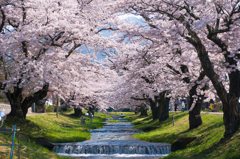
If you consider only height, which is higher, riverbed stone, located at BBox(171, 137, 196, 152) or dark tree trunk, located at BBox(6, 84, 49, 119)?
dark tree trunk, located at BBox(6, 84, 49, 119)

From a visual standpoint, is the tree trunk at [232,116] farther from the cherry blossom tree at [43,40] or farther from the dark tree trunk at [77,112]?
the dark tree trunk at [77,112]

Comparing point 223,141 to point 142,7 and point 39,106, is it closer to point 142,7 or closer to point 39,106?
point 142,7

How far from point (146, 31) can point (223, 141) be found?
7.37 meters

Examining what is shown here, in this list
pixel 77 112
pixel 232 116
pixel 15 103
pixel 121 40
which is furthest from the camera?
pixel 77 112

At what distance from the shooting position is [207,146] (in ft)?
46.6

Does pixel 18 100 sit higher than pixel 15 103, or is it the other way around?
pixel 18 100

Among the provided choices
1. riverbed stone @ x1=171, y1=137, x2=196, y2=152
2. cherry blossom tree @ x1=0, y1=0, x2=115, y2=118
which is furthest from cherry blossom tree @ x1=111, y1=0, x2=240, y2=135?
cherry blossom tree @ x1=0, y1=0, x2=115, y2=118

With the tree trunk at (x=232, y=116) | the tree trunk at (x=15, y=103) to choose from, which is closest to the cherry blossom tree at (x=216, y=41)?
the tree trunk at (x=232, y=116)

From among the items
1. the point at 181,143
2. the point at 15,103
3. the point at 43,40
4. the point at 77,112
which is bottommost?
Result: the point at 181,143

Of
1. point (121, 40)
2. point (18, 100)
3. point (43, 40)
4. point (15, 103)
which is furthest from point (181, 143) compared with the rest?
point (15, 103)

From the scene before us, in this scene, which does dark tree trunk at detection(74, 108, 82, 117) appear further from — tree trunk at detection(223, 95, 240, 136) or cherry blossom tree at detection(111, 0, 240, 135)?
tree trunk at detection(223, 95, 240, 136)

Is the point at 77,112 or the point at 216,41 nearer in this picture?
the point at 216,41

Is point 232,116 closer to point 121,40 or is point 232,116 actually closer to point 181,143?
point 181,143

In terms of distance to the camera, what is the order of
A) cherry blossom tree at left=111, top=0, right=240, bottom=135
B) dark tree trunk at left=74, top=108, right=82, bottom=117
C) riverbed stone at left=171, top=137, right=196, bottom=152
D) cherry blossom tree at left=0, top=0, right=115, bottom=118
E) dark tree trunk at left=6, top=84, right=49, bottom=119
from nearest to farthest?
cherry blossom tree at left=111, top=0, right=240, bottom=135, cherry blossom tree at left=0, top=0, right=115, bottom=118, riverbed stone at left=171, top=137, right=196, bottom=152, dark tree trunk at left=6, top=84, right=49, bottom=119, dark tree trunk at left=74, top=108, right=82, bottom=117
